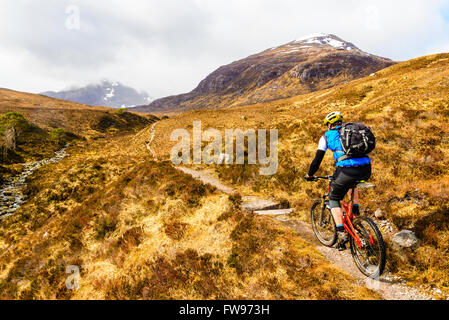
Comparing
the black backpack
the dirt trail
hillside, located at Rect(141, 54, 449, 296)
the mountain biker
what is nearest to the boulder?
hillside, located at Rect(141, 54, 449, 296)

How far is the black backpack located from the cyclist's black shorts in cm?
37

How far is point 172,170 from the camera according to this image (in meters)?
17.0

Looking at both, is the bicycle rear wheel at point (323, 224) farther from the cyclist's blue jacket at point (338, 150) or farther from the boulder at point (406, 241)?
the cyclist's blue jacket at point (338, 150)

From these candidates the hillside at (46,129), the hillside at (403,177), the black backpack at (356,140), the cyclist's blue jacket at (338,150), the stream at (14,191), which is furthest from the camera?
the hillside at (46,129)

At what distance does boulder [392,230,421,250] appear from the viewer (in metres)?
5.35

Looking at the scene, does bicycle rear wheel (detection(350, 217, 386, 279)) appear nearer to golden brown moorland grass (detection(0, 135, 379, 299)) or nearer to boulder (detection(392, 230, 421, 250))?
golden brown moorland grass (detection(0, 135, 379, 299))

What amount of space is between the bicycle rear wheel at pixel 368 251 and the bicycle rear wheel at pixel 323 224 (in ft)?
3.76

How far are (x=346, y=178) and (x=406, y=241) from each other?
2472 mm

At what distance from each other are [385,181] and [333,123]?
6.15 meters

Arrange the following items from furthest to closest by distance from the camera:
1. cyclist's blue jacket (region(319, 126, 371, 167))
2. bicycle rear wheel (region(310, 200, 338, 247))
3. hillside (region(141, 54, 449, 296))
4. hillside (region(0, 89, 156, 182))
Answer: hillside (region(0, 89, 156, 182)) → bicycle rear wheel (region(310, 200, 338, 247)) → hillside (region(141, 54, 449, 296)) → cyclist's blue jacket (region(319, 126, 371, 167))

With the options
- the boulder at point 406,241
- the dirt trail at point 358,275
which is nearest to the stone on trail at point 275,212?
the dirt trail at point 358,275

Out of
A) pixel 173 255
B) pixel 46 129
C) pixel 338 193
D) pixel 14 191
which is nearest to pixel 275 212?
pixel 338 193

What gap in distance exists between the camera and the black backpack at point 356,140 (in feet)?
15.5

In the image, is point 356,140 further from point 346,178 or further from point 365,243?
point 365,243
